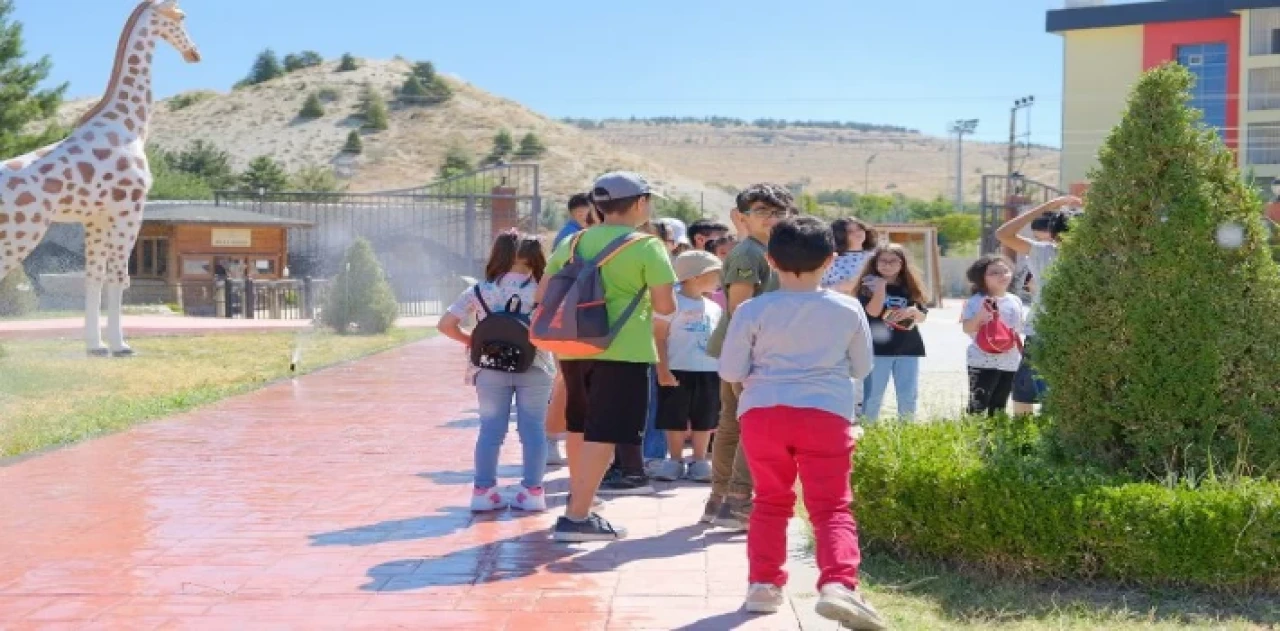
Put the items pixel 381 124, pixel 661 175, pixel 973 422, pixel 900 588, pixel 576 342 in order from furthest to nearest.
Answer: pixel 381 124, pixel 661 175, pixel 973 422, pixel 576 342, pixel 900 588

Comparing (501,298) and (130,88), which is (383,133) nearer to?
(130,88)

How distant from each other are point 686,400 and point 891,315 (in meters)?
1.41

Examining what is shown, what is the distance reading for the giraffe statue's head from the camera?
54.0ft

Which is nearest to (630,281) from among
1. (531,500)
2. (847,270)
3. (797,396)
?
(797,396)

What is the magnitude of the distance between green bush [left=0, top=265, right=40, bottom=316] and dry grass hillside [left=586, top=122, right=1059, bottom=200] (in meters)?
90.0

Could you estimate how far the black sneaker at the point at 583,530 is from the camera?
19.7 ft

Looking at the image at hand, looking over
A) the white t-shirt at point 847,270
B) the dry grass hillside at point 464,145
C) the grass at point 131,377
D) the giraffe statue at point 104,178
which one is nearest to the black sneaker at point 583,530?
the white t-shirt at point 847,270

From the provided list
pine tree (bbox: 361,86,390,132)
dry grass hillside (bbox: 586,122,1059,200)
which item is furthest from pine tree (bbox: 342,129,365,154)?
dry grass hillside (bbox: 586,122,1059,200)

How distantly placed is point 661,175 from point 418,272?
41.0m

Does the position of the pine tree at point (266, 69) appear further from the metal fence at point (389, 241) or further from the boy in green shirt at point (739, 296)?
the boy in green shirt at point (739, 296)

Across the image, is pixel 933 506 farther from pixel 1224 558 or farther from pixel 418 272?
pixel 418 272

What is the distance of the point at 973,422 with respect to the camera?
250 inches

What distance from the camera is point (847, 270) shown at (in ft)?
26.5

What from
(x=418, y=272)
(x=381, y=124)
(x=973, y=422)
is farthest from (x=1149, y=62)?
(x=381, y=124)
